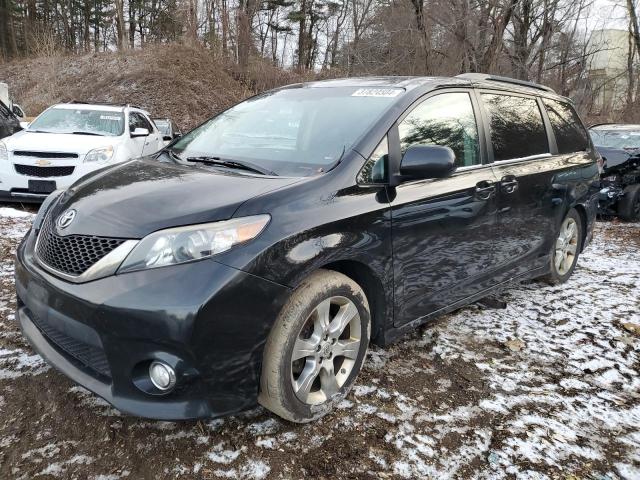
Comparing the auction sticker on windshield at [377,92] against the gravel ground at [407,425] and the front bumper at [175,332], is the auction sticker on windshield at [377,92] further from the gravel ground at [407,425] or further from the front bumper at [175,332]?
the gravel ground at [407,425]

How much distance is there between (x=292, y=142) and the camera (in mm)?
2836

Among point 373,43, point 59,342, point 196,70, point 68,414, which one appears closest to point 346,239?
point 59,342

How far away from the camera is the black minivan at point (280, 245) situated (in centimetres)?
195

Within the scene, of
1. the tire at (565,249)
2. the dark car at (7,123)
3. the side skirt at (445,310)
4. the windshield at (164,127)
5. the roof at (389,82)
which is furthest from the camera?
the windshield at (164,127)

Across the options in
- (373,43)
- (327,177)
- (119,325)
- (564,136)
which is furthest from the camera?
(373,43)

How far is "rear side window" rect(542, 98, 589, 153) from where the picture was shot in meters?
4.23

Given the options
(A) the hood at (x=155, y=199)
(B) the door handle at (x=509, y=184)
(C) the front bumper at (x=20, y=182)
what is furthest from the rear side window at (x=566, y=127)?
(C) the front bumper at (x=20, y=182)

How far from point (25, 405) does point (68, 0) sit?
134 feet

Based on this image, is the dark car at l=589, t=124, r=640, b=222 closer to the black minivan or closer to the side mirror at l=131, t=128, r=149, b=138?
the black minivan

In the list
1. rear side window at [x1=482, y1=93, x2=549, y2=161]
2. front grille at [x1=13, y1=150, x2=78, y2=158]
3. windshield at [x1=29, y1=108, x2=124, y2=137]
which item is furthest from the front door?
windshield at [x1=29, y1=108, x2=124, y2=137]

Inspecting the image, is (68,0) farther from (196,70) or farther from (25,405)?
(25,405)

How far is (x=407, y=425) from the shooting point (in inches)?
96.1

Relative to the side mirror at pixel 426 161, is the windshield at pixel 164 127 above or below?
above

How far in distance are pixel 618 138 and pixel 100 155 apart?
8469mm
